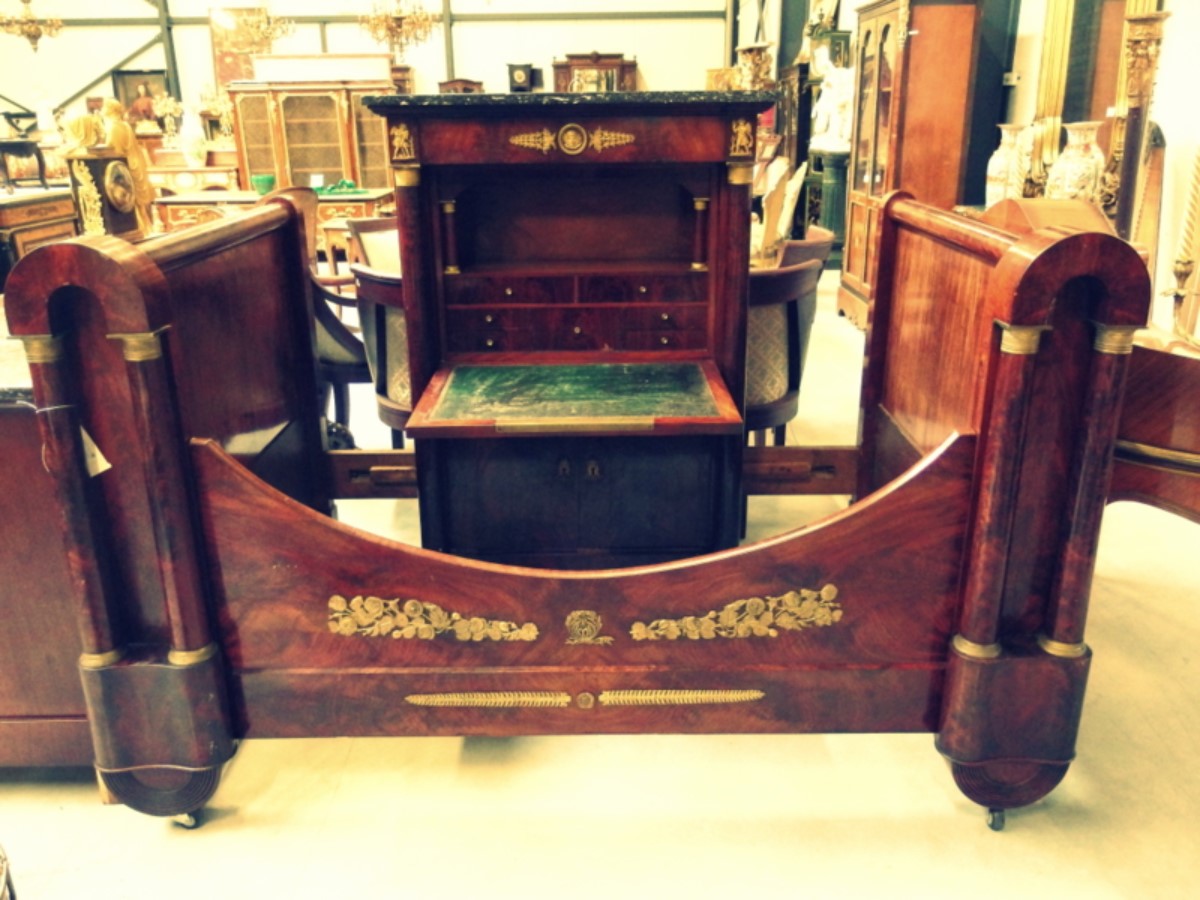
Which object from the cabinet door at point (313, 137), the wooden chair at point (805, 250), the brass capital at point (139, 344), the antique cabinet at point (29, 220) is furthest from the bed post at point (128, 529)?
the cabinet door at point (313, 137)

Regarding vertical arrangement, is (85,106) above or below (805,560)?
above

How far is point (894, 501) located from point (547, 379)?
0.93m

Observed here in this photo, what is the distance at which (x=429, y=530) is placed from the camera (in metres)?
2.33

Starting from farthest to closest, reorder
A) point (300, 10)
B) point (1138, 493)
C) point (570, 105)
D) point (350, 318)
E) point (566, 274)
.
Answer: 1. point (300, 10)
2. point (350, 318)
3. point (566, 274)
4. point (570, 105)
5. point (1138, 493)

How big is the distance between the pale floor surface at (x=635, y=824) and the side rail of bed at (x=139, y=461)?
0.16 m

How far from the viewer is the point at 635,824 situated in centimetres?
163

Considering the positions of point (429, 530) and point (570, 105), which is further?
point (429, 530)

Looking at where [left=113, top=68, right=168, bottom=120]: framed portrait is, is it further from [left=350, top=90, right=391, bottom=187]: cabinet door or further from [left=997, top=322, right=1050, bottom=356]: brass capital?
[left=997, top=322, right=1050, bottom=356]: brass capital

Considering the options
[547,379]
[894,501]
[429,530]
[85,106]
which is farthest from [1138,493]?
[85,106]

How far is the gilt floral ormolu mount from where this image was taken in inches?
52.2

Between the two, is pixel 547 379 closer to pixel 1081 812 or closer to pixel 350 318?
pixel 1081 812

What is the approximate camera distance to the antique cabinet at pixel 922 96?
4.77m

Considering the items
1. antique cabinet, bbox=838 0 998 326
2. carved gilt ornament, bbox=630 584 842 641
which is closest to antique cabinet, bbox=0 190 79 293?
antique cabinet, bbox=838 0 998 326

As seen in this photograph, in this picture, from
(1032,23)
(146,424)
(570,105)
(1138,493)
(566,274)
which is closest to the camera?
(146,424)
